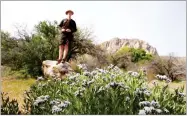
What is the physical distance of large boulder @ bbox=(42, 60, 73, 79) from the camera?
3.12 m

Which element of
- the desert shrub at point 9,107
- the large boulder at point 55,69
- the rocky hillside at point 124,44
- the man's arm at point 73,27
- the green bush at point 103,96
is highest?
the man's arm at point 73,27

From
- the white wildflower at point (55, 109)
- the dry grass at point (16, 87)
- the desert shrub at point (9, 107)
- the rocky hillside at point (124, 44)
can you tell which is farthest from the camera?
the rocky hillside at point (124, 44)

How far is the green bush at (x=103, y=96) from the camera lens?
2736 mm

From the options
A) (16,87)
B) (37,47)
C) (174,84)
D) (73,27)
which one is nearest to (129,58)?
(174,84)

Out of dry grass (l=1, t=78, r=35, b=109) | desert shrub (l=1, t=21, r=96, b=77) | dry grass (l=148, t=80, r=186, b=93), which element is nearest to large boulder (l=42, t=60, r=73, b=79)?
desert shrub (l=1, t=21, r=96, b=77)

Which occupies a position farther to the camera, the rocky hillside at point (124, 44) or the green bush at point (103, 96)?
the rocky hillside at point (124, 44)

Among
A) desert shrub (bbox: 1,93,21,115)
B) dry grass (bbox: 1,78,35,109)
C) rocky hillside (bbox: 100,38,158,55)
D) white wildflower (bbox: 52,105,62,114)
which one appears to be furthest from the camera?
rocky hillside (bbox: 100,38,158,55)

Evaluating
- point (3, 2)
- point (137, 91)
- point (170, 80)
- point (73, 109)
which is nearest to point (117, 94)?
point (137, 91)

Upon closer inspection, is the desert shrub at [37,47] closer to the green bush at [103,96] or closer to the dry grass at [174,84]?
the green bush at [103,96]

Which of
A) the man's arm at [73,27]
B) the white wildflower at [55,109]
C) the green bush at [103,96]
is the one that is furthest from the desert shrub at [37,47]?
the white wildflower at [55,109]

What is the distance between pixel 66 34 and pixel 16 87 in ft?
2.04

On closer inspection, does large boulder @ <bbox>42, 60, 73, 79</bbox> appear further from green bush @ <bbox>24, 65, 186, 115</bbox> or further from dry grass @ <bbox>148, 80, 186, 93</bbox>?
dry grass @ <bbox>148, 80, 186, 93</bbox>

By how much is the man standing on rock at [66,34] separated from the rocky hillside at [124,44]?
0.95 ft

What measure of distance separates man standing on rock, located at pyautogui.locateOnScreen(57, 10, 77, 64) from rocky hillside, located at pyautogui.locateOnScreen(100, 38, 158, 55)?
288mm
